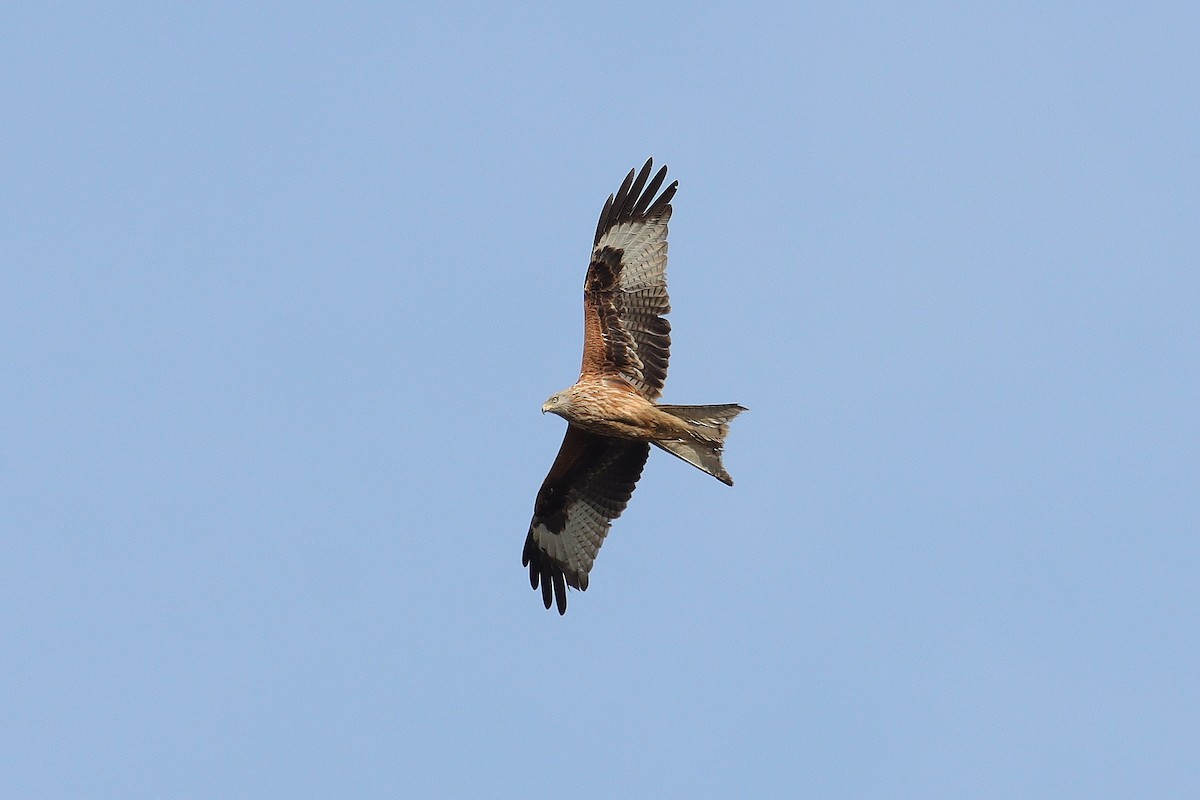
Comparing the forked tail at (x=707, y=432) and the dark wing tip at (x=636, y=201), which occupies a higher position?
the dark wing tip at (x=636, y=201)

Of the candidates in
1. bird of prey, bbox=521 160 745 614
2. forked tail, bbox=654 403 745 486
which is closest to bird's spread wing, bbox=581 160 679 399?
bird of prey, bbox=521 160 745 614

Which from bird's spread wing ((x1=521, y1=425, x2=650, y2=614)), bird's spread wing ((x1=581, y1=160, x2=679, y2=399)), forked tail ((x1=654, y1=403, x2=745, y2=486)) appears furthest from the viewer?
bird's spread wing ((x1=521, y1=425, x2=650, y2=614))

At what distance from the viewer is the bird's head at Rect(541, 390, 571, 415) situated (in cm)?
1371

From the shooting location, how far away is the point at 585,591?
611 inches

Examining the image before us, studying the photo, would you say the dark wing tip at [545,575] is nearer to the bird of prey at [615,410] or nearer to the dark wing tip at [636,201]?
the bird of prey at [615,410]

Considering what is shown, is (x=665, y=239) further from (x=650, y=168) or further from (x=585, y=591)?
(x=585, y=591)

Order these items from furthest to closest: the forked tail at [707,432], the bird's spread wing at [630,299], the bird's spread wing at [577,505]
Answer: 1. the bird's spread wing at [577,505]
2. the bird's spread wing at [630,299]
3. the forked tail at [707,432]

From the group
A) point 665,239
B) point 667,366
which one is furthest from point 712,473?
point 665,239

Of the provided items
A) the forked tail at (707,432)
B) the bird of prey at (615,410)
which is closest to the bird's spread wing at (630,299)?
the bird of prey at (615,410)

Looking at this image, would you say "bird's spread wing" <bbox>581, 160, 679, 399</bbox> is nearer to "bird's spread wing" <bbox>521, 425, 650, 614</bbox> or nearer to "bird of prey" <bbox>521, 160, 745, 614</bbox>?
"bird of prey" <bbox>521, 160, 745, 614</bbox>

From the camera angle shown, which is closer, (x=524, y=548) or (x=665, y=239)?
(x=665, y=239)

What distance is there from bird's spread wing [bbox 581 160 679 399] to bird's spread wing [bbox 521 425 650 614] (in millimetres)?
784

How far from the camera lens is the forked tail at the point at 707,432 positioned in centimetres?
1356

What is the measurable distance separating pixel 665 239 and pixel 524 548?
345 centimetres
